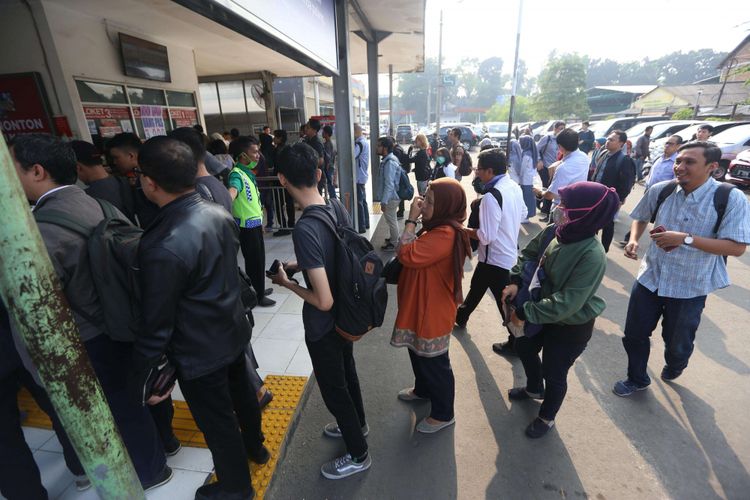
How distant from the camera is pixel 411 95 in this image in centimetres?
8388

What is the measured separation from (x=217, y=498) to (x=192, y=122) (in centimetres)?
892

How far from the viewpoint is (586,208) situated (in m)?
2.13

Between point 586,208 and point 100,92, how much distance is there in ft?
24.8

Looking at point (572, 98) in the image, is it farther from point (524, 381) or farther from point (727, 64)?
point (524, 381)

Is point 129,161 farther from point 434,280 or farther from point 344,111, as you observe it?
point 344,111

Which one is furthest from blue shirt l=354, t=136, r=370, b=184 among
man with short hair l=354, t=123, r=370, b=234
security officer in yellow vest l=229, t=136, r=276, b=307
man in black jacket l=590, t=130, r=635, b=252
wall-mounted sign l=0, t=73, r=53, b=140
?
wall-mounted sign l=0, t=73, r=53, b=140

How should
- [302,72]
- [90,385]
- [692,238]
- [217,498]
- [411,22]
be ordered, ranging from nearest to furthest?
[90,385], [217,498], [692,238], [411,22], [302,72]

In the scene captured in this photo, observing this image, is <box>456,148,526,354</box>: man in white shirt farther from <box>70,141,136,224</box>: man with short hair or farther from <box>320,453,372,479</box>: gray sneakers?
<box>70,141,136,224</box>: man with short hair

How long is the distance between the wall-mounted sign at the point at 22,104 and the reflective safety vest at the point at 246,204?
145 inches

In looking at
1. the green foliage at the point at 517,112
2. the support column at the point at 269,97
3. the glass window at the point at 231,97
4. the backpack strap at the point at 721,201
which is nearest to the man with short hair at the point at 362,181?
the backpack strap at the point at 721,201

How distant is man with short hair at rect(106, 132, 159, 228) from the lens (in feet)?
9.23

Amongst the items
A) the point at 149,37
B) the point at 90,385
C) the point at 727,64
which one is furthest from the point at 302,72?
the point at 727,64

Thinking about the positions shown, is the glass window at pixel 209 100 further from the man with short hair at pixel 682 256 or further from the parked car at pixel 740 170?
the parked car at pixel 740 170

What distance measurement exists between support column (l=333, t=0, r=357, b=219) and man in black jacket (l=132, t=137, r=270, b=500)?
4044 mm
